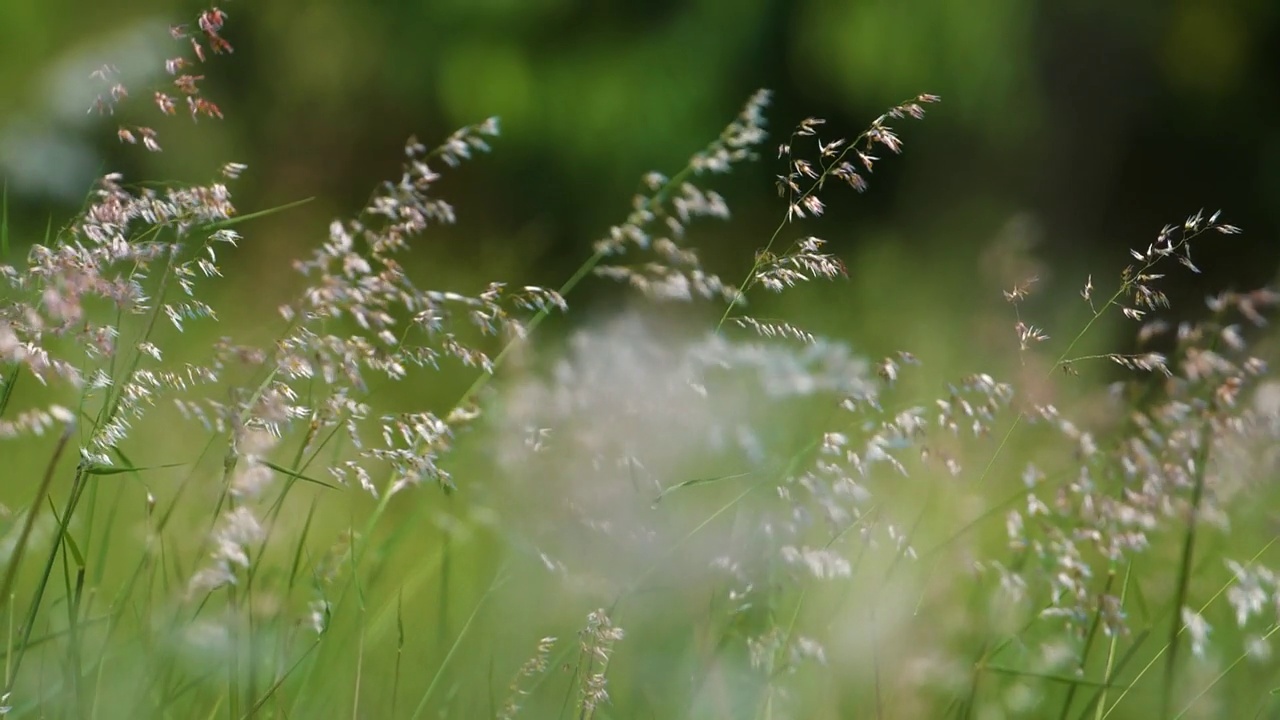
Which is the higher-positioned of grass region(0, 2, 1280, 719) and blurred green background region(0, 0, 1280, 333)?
grass region(0, 2, 1280, 719)

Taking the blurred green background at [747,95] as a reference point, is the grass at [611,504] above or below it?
above

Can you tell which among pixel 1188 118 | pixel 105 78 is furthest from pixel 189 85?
pixel 1188 118

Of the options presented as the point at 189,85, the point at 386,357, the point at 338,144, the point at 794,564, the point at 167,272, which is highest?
the point at 189,85

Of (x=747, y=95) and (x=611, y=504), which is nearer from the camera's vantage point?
(x=611, y=504)

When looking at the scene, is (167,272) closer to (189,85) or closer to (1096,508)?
(189,85)

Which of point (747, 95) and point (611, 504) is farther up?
point (611, 504)

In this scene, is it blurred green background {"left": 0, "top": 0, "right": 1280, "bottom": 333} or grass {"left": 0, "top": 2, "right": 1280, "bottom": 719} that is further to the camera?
blurred green background {"left": 0, "top": 0, "right": 1280, "bottom": 333}

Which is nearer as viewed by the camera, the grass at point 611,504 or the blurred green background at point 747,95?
the grass at point 611,504

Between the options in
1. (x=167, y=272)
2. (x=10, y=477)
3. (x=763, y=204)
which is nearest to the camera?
(x=167, y=272)
